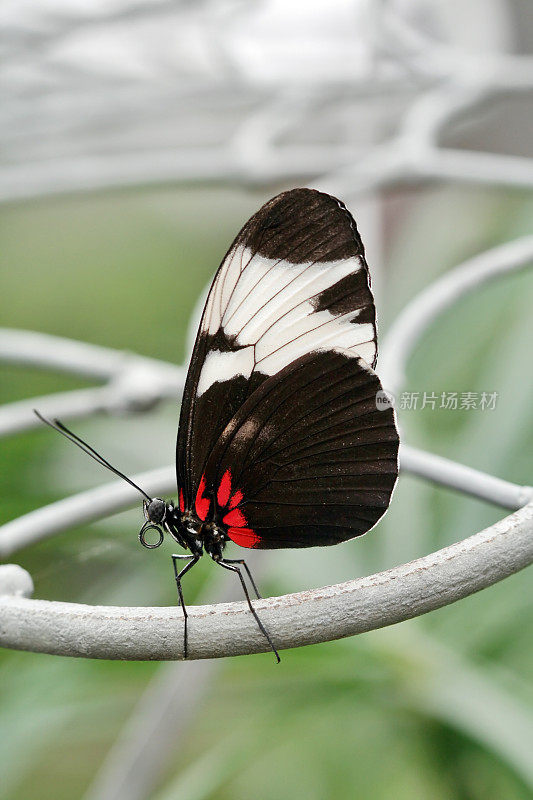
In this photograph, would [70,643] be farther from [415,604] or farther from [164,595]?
[164,595]

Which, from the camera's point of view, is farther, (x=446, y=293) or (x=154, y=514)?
(x=446, y=293)

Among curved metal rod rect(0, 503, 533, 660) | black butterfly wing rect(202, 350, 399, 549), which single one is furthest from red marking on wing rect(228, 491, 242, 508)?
curved metal rod rect(0, 503, 533, 660)

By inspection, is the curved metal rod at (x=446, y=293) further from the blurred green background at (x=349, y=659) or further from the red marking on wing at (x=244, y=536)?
the red marking on wing at (x=244, y=536)

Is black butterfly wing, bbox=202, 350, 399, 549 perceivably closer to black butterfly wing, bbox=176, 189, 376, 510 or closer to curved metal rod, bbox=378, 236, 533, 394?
black butterfly wing, bbox=176, 189, 376, 510

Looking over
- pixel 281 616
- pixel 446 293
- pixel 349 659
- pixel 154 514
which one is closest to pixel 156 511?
pixel 154 514

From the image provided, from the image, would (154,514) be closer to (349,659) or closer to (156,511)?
(156,511)

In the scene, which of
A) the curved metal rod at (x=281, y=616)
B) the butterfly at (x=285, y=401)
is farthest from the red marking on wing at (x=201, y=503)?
the curved metal rod at (x=281, y=616)
